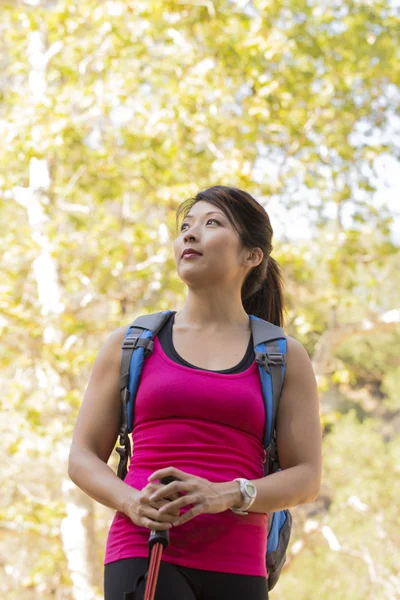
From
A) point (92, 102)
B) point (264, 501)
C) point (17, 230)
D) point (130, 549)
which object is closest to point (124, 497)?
point (130, 549)

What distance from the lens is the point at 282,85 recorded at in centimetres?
805

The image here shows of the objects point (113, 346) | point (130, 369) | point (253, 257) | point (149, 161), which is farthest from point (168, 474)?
point (149, 161)

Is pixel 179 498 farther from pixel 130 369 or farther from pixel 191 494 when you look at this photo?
pixel 130 369

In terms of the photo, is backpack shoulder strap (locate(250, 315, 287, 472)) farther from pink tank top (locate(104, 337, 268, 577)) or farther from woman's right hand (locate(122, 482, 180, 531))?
woman's right hand (locate(122, 482, 180, 531))

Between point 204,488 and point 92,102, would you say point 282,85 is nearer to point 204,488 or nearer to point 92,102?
point 92,102

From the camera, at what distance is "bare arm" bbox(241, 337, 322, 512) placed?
1.79 metres

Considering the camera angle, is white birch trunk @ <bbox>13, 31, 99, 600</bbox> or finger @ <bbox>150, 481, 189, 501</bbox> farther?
white birch trunk @ <bbox>13, 31, 99, 600</bbox>

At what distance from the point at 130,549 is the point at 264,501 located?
290 mm

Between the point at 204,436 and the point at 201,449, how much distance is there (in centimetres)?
3

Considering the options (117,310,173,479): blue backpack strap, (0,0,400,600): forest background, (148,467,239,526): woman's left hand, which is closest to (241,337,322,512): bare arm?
(148,467,239,526): woman's left hand

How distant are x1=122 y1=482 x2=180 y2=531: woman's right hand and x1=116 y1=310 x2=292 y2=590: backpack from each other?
259 millimetres

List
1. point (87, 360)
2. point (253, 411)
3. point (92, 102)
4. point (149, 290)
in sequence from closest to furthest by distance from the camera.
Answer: point (253, 411) → point (87, 360) → point (92, 102) → point (149, 290)

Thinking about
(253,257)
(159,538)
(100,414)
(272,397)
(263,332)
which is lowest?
(159,538)

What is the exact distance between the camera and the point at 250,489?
164 cm
